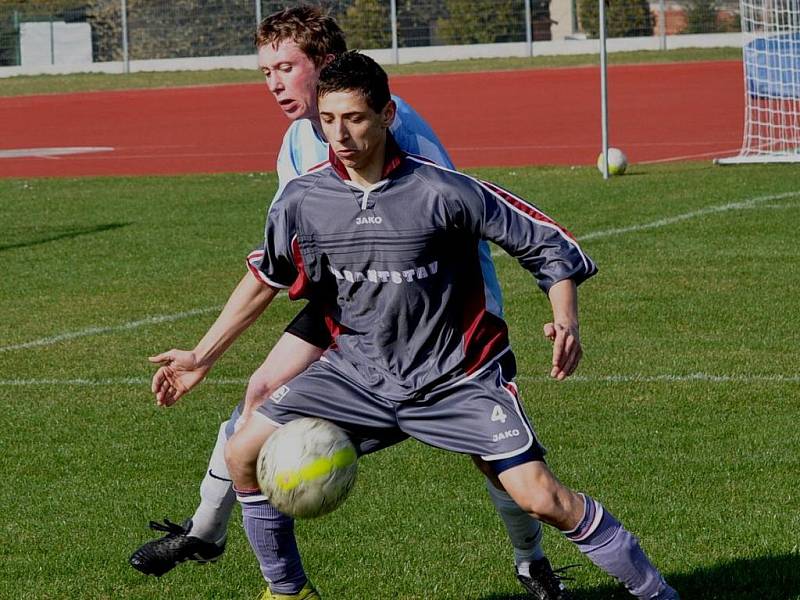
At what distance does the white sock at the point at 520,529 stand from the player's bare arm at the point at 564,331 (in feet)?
2.45

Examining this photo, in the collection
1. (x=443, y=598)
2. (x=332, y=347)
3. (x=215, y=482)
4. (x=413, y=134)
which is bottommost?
(x=443, y=598)

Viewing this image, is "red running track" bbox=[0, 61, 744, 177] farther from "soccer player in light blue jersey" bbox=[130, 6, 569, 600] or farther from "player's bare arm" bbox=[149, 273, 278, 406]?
"player's bare arm" bbox=[149, 273, 278, 406]

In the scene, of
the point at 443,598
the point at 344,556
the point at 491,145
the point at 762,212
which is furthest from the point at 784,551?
the point at 491,145

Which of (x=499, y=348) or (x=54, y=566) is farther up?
(x=499, y=348)

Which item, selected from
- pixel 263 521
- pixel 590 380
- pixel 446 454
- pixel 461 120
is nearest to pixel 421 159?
pixel 263 521

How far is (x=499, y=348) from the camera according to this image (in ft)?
15.5

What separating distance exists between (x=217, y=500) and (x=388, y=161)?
59.2 inches

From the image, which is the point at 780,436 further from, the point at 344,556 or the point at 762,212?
the point at 762,212

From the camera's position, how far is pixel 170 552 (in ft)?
17.7

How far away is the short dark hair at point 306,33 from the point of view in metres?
5.26

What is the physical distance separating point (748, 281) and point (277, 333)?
11.7ft

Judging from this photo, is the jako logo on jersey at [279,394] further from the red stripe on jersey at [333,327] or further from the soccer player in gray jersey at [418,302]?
the red stripe on jersey at [333,327]

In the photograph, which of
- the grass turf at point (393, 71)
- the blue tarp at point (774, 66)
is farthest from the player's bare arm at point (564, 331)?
the grass turf at point (393, 71)

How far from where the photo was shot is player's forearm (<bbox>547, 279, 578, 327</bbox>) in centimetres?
446
